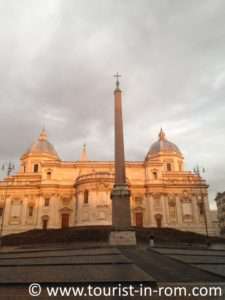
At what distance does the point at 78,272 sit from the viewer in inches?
381

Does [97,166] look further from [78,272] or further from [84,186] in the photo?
[78,272]

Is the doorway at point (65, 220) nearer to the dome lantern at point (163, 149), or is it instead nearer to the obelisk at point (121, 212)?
the dome lantern at point (163, 149)

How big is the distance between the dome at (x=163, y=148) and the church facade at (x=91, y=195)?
14.3 ft

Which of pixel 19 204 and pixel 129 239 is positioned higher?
pixel 19 204

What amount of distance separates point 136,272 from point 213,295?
2.94 m

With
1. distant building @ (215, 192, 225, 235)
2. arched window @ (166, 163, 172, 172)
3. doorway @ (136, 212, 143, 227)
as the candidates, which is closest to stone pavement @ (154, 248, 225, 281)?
doorway @ (136, 212, 143, 227)

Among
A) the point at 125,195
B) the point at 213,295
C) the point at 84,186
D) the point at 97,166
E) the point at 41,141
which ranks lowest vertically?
the point at 213,295

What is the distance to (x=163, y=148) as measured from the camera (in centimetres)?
5497

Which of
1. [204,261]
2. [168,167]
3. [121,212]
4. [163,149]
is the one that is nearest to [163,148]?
[163,149]

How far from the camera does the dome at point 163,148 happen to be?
54625mm

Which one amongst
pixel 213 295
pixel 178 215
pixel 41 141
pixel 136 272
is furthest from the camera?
pixel 41 141

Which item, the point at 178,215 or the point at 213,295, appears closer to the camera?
the point at 213,295

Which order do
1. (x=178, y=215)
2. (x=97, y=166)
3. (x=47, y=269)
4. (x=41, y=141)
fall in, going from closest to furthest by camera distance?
(x=47, y=269)
(x=178, y=215)
(x=97, y=166)
(x=41, y=141)

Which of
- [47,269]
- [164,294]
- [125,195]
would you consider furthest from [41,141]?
[164,294]
